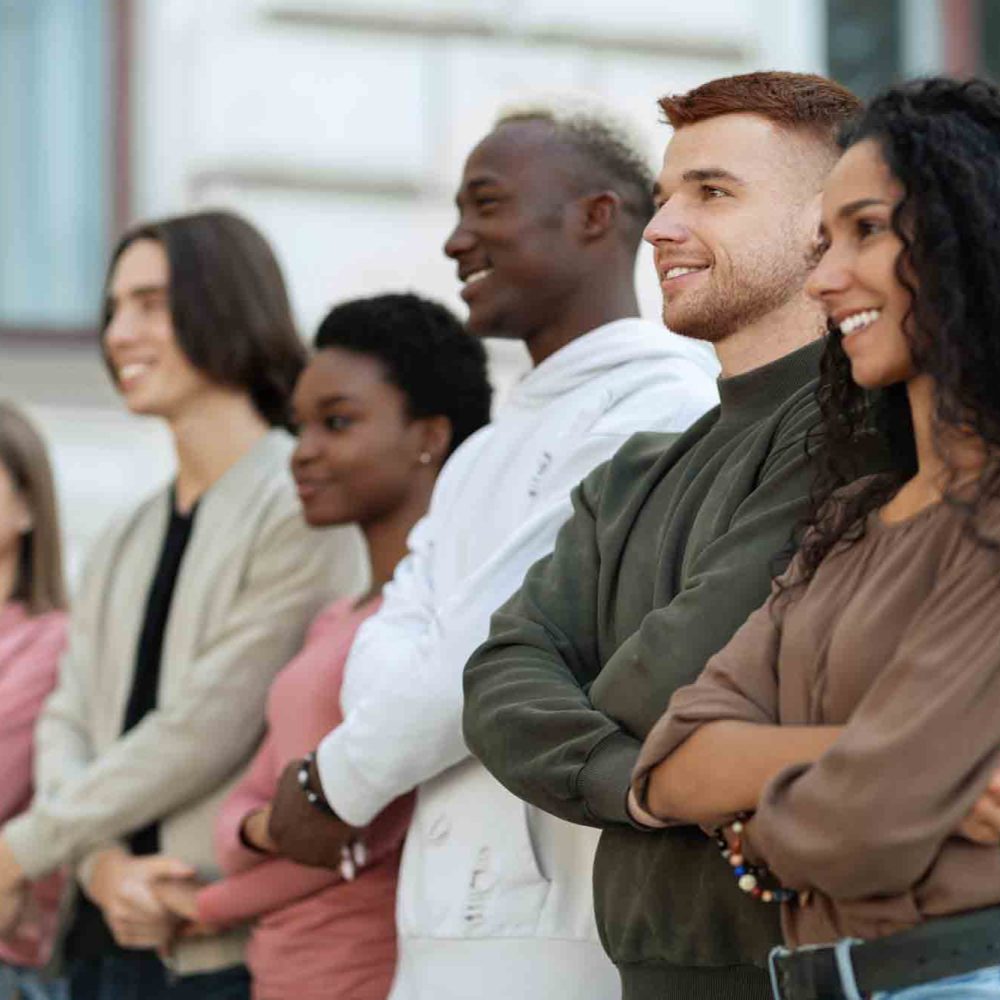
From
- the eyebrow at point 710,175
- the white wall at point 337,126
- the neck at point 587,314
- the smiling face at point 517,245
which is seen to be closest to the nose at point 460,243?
the smiling face at point 517,245

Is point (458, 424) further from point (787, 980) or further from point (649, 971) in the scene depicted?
point (787, 980)

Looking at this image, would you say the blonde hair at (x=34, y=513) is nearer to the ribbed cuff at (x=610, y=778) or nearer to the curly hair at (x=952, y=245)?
the ribbed cuff at (x=610, y=778)

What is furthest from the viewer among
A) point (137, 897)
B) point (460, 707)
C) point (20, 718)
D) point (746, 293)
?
point (20, 718)

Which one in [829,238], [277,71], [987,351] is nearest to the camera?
[987,351]

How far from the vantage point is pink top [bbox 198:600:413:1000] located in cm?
427

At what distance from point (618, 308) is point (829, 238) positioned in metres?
1.30

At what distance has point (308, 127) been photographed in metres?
7.25

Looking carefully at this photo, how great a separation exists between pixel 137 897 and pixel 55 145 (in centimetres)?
357

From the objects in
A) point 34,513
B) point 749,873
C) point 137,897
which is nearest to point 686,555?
point 749,873

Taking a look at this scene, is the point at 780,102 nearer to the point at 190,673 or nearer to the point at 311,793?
the point at 311,793

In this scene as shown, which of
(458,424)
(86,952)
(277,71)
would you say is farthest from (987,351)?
(277,71)

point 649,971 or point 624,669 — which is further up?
point 624,669

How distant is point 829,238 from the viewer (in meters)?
2.87

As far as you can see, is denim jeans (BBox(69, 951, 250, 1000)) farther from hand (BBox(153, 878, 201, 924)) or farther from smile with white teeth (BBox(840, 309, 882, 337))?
smile with white teeth (BBox(840, 309, 882, 337))
